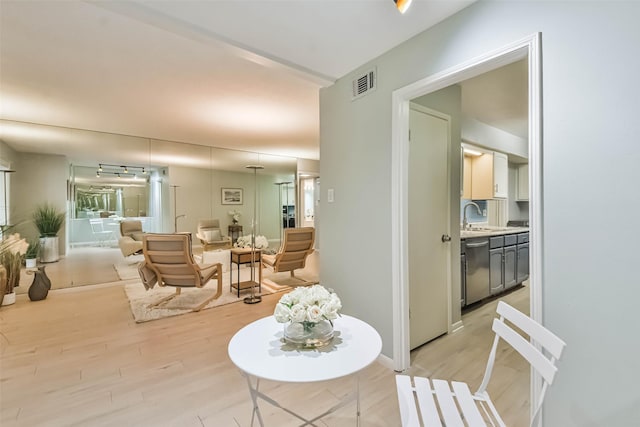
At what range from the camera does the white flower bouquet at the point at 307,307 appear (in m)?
1.18

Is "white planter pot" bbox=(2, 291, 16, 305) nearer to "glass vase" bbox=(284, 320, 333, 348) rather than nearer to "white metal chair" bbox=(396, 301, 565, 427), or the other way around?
"glass vase" bbox=(284, 320, 333, 348)

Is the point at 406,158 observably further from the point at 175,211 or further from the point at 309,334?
the point at 175,211

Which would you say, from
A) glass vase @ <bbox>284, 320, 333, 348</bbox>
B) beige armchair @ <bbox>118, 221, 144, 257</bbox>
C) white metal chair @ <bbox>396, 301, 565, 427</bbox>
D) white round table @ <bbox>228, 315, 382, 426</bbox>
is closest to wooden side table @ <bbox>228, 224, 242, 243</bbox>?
beige armchair @ <bbox>118, 221, 144, 257</bbox>

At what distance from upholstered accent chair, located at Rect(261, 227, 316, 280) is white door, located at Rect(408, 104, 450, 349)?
2.22 metres

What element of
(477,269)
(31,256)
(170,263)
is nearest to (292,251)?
(170,263)

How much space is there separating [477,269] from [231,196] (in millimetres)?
5252

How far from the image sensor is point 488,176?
4.36 meters

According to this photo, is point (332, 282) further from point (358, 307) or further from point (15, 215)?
point (15, 215)

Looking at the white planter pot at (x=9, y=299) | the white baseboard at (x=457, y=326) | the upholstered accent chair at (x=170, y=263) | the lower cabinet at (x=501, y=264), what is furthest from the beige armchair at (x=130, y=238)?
the lower cabinet at (x=501, y=264)

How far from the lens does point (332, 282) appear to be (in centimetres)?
269

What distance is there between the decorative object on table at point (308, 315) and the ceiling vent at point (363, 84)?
1.75m

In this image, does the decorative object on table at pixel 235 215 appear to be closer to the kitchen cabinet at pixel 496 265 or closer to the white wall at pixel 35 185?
the white wall at pixel 35 185

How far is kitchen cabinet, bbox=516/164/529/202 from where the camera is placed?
5.46 metres

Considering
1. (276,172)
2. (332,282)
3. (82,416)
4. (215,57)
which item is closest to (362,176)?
(332,282)
